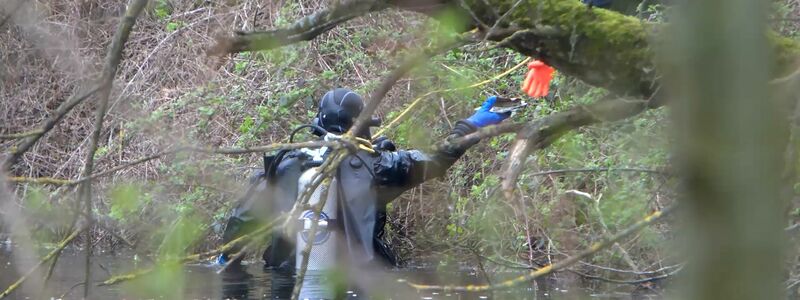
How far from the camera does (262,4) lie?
10445 mm

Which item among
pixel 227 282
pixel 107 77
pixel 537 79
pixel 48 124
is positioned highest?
pixel 537 79

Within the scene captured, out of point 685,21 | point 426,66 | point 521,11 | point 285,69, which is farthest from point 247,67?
point 685,21

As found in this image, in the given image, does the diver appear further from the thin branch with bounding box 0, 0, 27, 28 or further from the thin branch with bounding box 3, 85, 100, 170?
the thin branch with bounding box 0, 0, 27, 28

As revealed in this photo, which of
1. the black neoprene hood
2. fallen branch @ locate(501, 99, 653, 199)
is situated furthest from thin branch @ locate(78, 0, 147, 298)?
the black neoprene hood

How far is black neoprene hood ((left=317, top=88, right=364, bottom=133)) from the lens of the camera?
691 centimetres

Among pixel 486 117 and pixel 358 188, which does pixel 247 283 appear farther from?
pixel 486 117

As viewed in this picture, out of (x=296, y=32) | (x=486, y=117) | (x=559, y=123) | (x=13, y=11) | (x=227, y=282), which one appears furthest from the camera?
(x=227, y=282)

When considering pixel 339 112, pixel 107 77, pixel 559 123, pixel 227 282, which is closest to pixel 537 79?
pixel 559 123

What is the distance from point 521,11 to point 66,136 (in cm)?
942

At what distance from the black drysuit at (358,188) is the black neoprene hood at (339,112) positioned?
285 millimetres

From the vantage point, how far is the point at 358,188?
22.1 ft

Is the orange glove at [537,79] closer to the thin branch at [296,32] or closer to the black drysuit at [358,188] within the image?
the black drysuit at [358,188]

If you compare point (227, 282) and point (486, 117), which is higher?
point (486, 117)

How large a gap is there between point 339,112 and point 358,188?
48 cm
